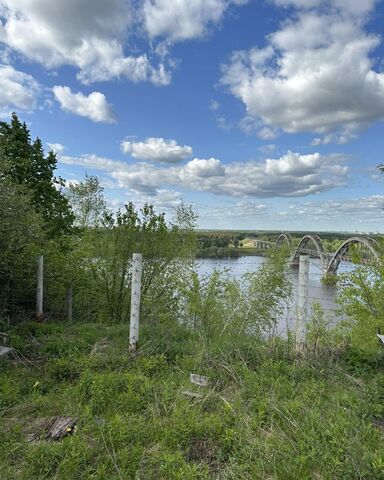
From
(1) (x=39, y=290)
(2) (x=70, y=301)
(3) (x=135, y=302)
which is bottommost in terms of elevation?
(2) (x=70, y=301)

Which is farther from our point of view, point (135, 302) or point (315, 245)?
point (315, 245)

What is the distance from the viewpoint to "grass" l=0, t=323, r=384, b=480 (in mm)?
2525

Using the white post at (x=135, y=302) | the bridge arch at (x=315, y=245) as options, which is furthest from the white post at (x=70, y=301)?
the bridge arch at (x=315, y=245)

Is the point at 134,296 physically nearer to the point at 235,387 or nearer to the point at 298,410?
the point at 235,387

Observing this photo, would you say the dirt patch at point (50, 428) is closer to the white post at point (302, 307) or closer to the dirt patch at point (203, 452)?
the dirt patch at point (203, 452)

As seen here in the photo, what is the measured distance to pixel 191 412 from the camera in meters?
3.25

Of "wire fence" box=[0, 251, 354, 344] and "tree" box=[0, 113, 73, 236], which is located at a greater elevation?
"tree" box=[0, 113, 73, 236]

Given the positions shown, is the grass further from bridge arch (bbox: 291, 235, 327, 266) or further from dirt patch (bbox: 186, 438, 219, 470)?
bridge arch (bbox: 291, 235, 327, 266)

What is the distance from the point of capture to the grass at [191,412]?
8.29 feet

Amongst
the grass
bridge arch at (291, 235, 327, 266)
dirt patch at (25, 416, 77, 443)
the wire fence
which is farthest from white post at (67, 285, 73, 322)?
bridge arch at (291, 235, 327, 266)

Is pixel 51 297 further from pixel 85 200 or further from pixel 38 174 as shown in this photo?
pixel 85 200

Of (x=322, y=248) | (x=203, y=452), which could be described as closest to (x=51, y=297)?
(x=203, y=452)

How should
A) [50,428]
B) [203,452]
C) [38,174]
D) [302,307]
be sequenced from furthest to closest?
[38,174] → [302,307] → [50,428] → [203,452]

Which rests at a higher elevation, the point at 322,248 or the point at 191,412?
the point at 191,412
